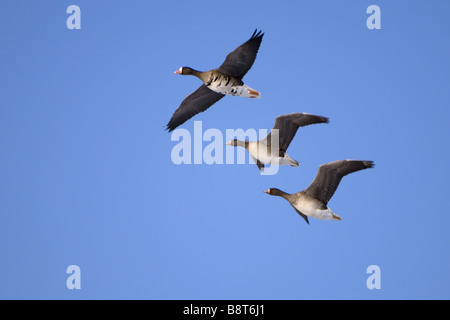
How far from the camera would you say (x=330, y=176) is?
11219 millimetres

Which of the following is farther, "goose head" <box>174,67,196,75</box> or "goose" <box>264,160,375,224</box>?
"goose head" <box>174,67,196,75</box>

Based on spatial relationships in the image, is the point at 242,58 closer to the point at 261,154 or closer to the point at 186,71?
the point at 186,71

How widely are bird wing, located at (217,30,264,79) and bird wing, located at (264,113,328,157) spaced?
3.69 ft

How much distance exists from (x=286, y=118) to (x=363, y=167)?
1.73 metres

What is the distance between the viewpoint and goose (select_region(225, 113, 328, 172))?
1185 centimetres

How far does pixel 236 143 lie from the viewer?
12961 millimetres

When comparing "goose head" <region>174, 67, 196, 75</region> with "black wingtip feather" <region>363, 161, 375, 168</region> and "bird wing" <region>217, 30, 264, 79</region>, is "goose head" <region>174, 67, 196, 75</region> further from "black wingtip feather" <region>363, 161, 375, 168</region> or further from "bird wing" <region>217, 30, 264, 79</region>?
"black wingtip feather" <region>363, 161, 375, 168</region>

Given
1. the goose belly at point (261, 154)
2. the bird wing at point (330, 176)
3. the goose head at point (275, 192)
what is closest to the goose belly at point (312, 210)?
the bird wing at point (330, 176)

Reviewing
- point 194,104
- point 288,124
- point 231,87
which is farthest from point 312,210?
point 194,104

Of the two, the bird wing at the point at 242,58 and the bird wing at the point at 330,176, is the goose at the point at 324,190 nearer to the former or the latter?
the bird wing at the point at 330,176

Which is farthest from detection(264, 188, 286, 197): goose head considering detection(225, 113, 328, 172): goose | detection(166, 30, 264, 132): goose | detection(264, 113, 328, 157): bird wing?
detection(166, 30, 264, 132): goose

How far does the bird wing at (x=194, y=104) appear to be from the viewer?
1299 cm

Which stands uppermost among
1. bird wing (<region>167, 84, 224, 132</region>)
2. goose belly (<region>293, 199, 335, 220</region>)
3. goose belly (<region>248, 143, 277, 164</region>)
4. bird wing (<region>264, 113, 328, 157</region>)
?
bird wing (<region>167, 84, 224, 132</region>)
